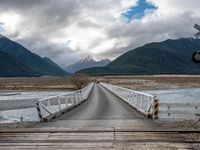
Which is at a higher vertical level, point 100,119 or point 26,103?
point 100,119

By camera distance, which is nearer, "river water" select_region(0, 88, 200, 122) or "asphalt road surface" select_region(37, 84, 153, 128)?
"asphalt road surface" select_region(37, 84, 153, 128)

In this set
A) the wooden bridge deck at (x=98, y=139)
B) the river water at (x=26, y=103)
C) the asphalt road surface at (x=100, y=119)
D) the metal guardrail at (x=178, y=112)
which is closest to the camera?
the wooden bridge deck at (x=98, y=139)

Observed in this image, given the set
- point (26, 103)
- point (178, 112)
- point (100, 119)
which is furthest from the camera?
point (26, 103)

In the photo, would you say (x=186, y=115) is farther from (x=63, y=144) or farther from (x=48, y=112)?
(x=63, y=144)

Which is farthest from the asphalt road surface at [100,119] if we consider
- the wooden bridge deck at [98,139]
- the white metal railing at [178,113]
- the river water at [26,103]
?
the river water at [26,103]

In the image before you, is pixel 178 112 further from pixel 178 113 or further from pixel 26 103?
pixel 26 103

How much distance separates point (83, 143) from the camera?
8516mm

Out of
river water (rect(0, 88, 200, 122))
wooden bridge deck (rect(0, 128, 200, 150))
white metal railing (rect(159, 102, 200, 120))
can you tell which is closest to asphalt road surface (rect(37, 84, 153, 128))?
white metal railing (rect(159, 102, 200, 120))

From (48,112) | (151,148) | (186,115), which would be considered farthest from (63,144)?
(186,115)

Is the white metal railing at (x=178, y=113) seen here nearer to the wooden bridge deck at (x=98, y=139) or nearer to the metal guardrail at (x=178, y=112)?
the metal guardrail at (x=178, y=112)

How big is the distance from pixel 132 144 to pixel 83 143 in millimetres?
1341

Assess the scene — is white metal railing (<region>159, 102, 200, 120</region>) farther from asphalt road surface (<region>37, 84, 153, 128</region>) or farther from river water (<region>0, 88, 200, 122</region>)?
river water (<region>0, 88, 200, 122</region>)

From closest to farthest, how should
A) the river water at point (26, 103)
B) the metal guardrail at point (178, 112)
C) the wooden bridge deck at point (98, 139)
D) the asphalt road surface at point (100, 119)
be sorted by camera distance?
the wooden bridge deck at point (98, 139) → the asphalt road surface at point (100, 119) → the metal guardrail at point (178, 112) → the river water at point (26, 103)

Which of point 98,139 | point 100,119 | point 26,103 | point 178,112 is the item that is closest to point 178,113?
point 178,112
